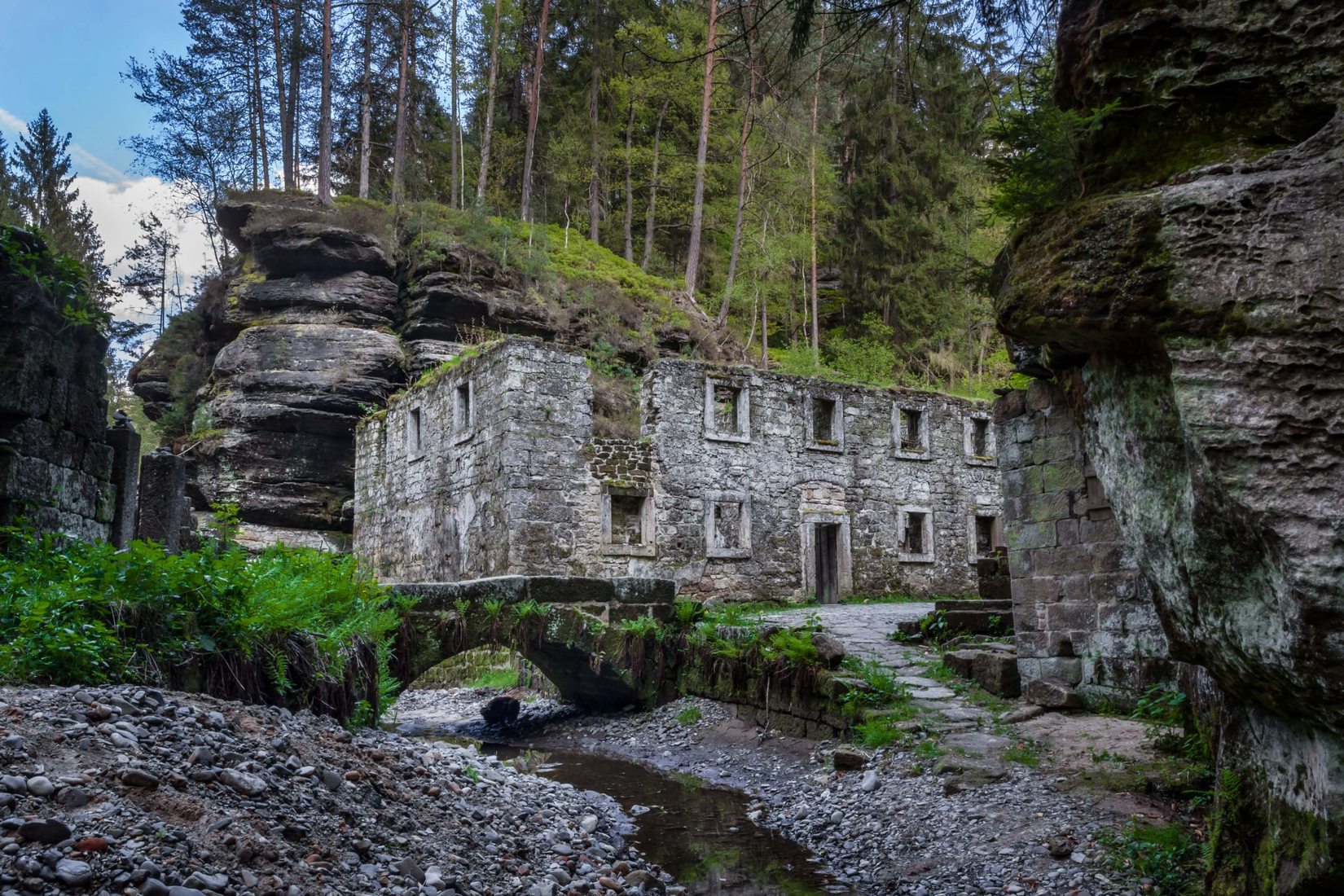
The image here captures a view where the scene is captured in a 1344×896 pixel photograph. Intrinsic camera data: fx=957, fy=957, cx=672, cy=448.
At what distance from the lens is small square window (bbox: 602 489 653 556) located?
1761cm

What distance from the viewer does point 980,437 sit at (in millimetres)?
23391

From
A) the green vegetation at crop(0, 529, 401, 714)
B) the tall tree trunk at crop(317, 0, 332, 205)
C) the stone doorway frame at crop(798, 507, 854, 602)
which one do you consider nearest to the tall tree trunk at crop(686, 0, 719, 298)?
the stone doorway frame at crop(798, 507, 854, 602)

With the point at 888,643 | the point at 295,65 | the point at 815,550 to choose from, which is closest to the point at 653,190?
the point at 295,65

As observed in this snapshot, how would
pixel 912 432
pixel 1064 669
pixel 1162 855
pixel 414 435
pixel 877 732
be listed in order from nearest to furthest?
pixel 1162 855 → pixel 877 732 → pixel 1064 669 → pixel 414 435 → pixel 912 432

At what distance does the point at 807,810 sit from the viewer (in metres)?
7.28

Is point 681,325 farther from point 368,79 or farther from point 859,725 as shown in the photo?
point 859,725

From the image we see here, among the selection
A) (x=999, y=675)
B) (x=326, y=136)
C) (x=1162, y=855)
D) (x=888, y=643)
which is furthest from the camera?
(x=326, y=136)

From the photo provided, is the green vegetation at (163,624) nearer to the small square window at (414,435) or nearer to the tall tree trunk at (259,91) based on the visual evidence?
the small square window at (414,435)

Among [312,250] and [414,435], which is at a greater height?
[312,250]

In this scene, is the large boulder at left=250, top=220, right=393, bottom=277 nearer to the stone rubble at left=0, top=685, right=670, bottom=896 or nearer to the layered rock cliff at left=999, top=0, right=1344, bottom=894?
the stone rubble at left=0, top=685, right=670, bottom=896

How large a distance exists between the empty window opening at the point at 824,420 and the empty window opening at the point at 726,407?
1.95 meters

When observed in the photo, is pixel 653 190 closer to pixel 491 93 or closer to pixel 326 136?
pixel 491 93

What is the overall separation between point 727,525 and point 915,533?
5416 mm

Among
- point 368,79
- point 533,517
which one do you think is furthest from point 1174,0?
point 368,79
